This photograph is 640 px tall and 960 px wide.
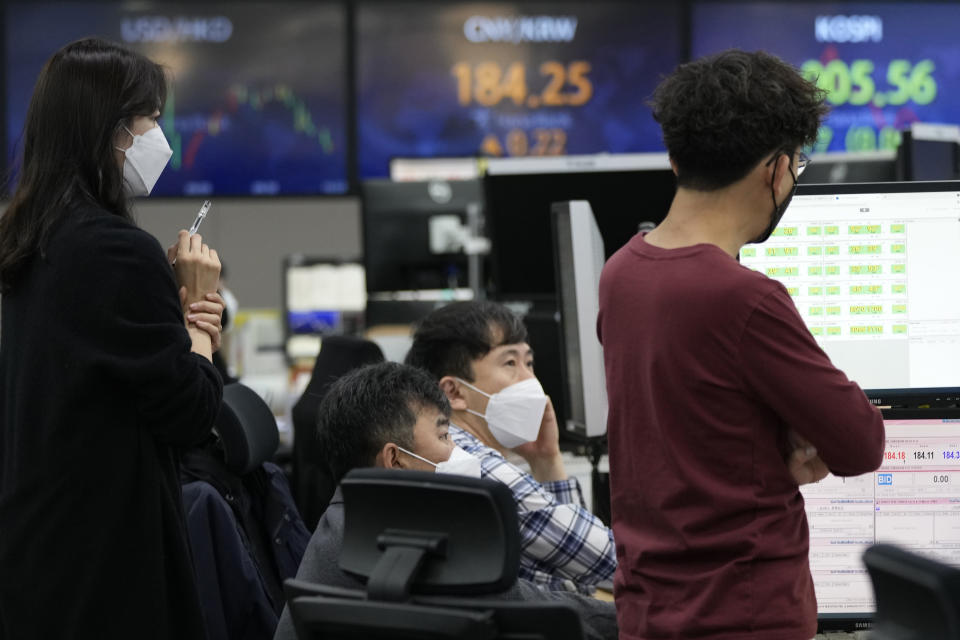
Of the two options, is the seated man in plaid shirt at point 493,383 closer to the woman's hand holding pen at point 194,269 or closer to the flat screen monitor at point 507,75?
the woman's hand holding pen at point 194,269

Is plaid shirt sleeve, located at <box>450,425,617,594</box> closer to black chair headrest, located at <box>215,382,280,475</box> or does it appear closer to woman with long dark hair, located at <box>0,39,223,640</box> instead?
black chair headrest, located at <box>215,382,280,475</box>

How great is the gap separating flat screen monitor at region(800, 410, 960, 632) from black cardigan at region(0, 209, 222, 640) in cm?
89

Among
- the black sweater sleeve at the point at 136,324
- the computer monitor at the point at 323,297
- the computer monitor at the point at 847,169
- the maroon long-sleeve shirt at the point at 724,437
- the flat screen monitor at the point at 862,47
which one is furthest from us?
the flat screen monitor at the point at 862,47

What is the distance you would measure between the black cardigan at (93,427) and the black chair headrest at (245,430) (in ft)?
1.39

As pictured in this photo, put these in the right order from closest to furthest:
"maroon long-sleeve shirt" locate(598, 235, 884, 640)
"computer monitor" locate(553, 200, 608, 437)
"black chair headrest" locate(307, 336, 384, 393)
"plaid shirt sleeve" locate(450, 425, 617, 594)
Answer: "maroon long-sleeve shirt" locate(598, 235, 884, 640) < "plaid shirt sleeve" locate(450, 425, 617, 594) < "computer monitor" locate(553, 200, 608, 437) < "black chair headrest" locate(307, 336, 384, 393)

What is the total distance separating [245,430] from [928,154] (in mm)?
1927

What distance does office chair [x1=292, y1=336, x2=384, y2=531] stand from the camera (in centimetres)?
268

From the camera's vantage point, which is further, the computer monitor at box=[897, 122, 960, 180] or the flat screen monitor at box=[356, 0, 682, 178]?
the flat screen monitor at box=[356, 0, 682, 178]

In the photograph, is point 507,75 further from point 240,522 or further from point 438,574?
point 438,574

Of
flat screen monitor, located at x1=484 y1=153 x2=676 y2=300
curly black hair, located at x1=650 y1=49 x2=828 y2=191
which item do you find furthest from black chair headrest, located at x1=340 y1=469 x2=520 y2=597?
flat screen monitor, located at x1=484 y1=153 x2=676 y2=300

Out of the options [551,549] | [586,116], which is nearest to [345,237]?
[586,116]

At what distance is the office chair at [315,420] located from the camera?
8.80ft

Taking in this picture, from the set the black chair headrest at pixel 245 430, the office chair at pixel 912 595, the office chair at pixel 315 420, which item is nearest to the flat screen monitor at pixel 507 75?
the office chair at pixel 315 420

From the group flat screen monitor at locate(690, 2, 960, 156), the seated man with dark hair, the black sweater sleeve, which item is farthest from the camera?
flat screen monitor at locate(690, 2, 960, 156)
